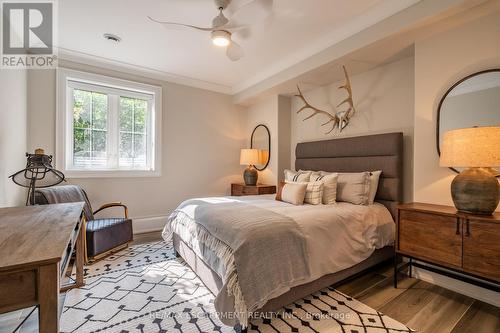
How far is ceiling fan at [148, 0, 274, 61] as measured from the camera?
73.4 inches

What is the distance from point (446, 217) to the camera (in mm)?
1907

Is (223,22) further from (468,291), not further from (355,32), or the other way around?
(468,291)

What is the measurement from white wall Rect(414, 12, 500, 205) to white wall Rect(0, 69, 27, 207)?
13.4ft

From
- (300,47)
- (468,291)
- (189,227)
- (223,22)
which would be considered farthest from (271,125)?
(468,291)

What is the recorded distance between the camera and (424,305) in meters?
1.93

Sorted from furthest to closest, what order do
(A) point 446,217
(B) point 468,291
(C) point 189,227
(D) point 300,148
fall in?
(D) point 300,148, (C) point 189,227, (B) point 468,291, (A) point 446,217

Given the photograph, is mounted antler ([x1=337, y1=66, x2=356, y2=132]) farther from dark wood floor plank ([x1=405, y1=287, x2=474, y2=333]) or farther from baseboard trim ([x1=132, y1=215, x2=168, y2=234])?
baseboard trim ([x1=132, y1=215, x2=168, y2=234])

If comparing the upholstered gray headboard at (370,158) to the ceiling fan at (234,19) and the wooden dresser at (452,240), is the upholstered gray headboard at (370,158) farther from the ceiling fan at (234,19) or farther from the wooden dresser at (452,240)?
the ceiling fan at (234,19)

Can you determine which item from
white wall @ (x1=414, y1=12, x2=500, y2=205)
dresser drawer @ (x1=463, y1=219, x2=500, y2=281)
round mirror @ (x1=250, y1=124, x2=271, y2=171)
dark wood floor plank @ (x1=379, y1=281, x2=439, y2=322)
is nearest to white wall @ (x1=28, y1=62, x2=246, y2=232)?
round mirror @ (x1=250, y1=124, x2=271, y2=171)

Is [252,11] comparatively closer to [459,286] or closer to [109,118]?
[109,118]

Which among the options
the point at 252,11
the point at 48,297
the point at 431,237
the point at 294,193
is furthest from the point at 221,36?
the point at 431,237

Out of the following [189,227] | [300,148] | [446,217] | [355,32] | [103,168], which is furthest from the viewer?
[300,148]

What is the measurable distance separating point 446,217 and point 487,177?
419 millimetres

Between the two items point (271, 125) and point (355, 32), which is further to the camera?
point (271, 125)
